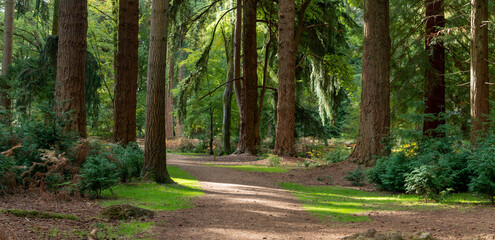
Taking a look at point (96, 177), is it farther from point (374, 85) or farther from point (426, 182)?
point (374, 85)

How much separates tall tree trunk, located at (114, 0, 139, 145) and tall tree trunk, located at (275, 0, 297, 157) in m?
5.93

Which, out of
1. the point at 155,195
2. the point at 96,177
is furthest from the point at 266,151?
the point at 96,177

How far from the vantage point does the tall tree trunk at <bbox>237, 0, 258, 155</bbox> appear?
1941 centimetres

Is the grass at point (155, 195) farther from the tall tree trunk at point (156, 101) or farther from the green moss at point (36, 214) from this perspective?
the green moss at point (36, 214)

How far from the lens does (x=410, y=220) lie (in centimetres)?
643

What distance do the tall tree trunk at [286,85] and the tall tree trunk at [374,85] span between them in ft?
12.9

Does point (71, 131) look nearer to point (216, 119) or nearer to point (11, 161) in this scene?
point (11, 161)

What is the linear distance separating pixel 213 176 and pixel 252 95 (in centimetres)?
803

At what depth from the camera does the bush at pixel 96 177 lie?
710 centimetres

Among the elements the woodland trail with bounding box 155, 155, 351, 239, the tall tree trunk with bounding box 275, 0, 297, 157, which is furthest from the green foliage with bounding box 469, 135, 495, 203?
the tall tree trunk with bounding box 275, 0, 297, 157

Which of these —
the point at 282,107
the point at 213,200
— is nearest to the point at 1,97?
the point at 282,107

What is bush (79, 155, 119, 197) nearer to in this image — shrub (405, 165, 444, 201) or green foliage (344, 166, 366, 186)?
shrub (405, 165, 444, 201)

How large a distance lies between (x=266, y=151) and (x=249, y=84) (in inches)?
132

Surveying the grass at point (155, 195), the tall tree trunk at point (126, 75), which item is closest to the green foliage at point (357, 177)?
the grass at point (155, 195)
